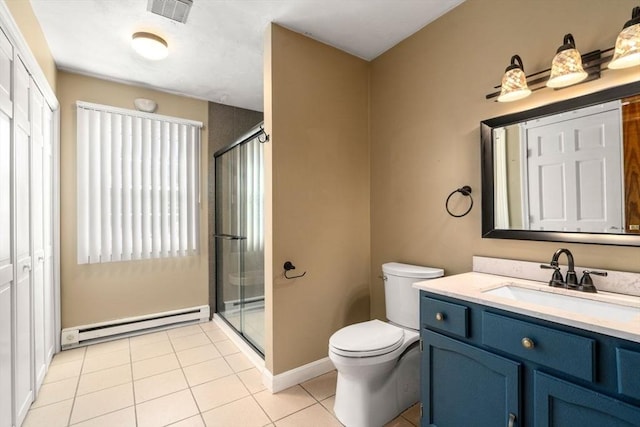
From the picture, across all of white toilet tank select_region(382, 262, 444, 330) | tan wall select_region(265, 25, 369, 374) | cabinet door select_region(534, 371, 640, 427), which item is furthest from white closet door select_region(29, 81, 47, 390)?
cabinet door select_region(534, 371, 640, 427)

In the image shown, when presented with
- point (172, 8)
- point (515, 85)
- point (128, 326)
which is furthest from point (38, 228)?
point (515, 85)

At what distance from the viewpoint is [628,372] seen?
884 mm

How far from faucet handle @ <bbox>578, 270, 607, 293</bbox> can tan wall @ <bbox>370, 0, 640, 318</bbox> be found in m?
0.06

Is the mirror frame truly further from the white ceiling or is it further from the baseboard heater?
the baseboard heater

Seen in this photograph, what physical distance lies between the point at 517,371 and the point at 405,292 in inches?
34.5

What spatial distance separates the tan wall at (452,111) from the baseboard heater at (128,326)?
2070mm

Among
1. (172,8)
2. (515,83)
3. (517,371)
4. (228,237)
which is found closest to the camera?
(517,371)

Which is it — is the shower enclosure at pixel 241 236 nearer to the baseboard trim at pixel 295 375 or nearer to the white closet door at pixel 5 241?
the baseboard trim at pixel 295 375

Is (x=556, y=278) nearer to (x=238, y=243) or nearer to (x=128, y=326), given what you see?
(x=238, y=243)

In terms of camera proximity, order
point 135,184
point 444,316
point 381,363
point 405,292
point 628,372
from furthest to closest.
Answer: point 135,184, point 405,292, point 381,363, point 444,316, point 628,372

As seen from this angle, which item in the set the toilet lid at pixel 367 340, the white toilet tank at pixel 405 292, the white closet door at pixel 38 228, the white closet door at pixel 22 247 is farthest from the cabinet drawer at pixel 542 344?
the white closet door at pixel 38 228

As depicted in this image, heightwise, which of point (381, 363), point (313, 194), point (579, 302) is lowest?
point (381, 363)

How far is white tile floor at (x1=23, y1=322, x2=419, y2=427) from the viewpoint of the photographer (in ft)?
5.78

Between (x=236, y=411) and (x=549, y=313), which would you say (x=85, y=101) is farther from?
(x=549, y=313)
